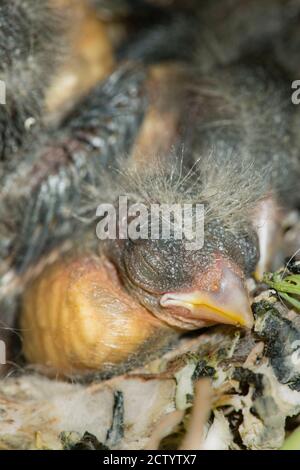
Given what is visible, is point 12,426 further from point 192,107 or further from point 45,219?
point 192,107

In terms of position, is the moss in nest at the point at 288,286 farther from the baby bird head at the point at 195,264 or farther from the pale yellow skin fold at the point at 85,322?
the pale yellow skin fold at the point at 85,322

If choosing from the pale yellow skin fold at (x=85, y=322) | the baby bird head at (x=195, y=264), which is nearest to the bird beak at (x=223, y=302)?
the baby bird head at (x=195, y=264)

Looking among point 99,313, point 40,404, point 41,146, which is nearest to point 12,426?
point 40,404

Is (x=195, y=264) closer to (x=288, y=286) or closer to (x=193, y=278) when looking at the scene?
(x=193, y=278)

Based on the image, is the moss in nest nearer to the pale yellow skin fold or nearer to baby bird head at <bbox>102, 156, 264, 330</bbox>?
baby bird head at <bbox>102, 156, 264, 330</bbox>
